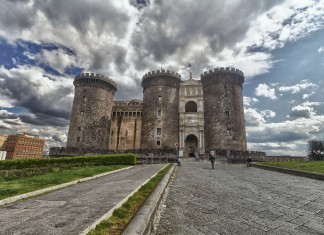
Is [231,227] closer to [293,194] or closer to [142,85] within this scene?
[293,194]

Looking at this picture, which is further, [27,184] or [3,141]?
[3,141]

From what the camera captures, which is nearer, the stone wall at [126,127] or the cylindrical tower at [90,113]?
the cylindrical tower at [90,113]

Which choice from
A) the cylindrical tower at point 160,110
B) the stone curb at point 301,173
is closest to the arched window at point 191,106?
the cylindrical tower at point 160,110

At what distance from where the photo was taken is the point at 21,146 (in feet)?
397

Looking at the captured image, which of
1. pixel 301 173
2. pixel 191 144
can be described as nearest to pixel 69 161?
pixel 301 173

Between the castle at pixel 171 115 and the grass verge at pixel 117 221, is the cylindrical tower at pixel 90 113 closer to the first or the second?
the castle at pixel 171 115

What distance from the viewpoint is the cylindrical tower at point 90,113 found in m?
43.1

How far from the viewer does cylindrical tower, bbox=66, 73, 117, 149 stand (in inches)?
1697

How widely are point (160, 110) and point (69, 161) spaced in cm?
2322

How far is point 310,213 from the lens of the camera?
194 inches

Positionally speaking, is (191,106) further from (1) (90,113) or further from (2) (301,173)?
(2) (301,173)

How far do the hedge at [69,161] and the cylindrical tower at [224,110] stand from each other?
65.2ft

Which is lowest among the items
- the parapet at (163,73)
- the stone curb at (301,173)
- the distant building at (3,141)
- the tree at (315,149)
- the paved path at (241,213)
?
the paved path at (241,213)

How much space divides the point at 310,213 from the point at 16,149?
13964 cm
